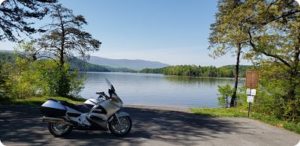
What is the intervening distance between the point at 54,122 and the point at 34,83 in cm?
1398

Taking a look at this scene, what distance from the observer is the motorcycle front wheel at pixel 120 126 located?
308 inches

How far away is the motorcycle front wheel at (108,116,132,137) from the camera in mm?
7820

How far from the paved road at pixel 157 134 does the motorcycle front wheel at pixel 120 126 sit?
17 cm

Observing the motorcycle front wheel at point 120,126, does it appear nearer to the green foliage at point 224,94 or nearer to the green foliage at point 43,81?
the green foliage at point 43,81

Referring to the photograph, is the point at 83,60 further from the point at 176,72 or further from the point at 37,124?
the point at 176,72

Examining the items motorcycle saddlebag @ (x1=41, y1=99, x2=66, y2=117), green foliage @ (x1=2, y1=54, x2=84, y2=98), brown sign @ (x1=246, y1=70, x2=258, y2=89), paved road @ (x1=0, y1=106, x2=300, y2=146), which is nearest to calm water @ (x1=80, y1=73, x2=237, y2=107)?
motorcycle saddlebag @ (x1=41, y1=99, x2=66, y2=117)

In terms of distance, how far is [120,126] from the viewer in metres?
7.92

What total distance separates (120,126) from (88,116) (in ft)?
2.59

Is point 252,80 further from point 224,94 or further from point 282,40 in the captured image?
point 224,94

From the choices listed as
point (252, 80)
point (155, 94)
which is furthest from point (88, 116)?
point (155, 94)

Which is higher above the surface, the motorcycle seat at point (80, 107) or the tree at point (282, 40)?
the tree at point (282, 40)

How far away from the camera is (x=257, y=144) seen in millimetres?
7789

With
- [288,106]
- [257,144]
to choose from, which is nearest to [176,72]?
[288,106]

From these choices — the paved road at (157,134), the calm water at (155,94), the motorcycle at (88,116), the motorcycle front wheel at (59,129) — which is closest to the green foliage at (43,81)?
the calm water at (155,94)
